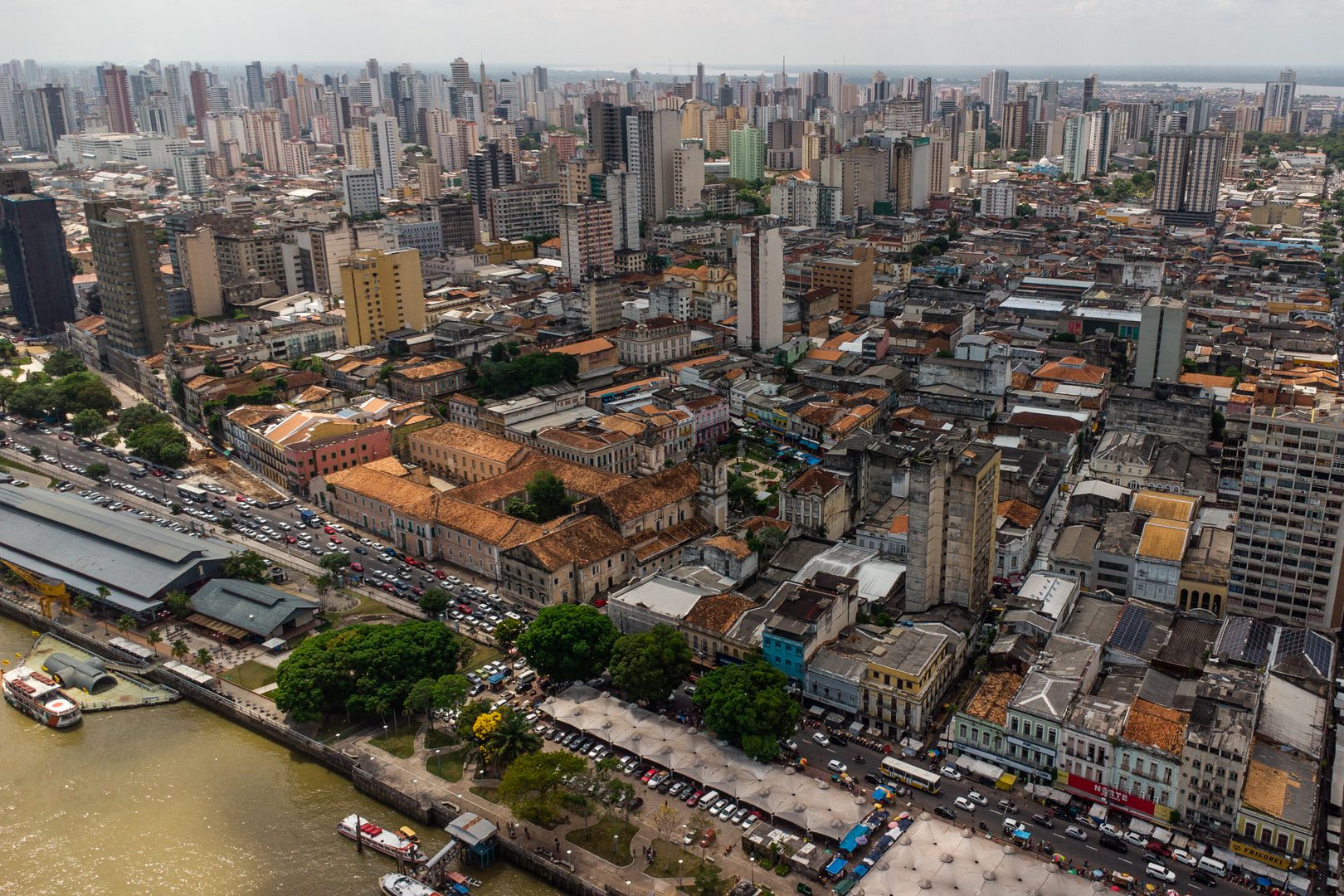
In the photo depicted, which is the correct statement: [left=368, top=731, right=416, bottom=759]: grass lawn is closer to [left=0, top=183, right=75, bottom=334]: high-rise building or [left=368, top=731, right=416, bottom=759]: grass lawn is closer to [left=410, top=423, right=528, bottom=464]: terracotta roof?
[left=410, top=423, right=528, bottom=464]: terracotta roof

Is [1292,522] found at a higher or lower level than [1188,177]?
lower

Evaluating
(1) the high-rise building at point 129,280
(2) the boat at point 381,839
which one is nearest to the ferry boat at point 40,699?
(2) the boat at point 381,839

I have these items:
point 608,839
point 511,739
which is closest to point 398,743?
point 511,739

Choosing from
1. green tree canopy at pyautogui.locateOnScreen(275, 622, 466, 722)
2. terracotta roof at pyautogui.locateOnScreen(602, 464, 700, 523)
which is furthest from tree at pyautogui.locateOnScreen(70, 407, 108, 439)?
terracotta roof at pyautogui.locateOnScreen(602, 464, 700, 523)

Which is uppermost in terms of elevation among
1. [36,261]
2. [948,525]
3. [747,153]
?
[747,153]

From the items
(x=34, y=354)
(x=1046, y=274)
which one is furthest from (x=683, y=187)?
(x=34, y=354)

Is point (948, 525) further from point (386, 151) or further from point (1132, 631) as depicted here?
point (386, 151)

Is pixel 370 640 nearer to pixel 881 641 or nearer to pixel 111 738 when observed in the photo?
pixel 111 738
